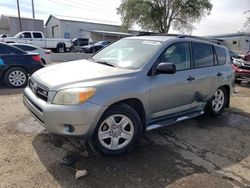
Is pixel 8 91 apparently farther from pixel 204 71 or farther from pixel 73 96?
pixel 204 71

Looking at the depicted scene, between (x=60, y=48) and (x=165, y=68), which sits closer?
(x=165, y=68)

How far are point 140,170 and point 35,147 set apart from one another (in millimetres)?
1613

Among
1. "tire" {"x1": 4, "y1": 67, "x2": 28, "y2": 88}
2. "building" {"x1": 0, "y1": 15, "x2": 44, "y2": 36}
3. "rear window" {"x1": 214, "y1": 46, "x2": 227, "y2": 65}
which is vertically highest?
"building" {"x1": 0, "y1": 15, "x2": 44, "y2": 36}

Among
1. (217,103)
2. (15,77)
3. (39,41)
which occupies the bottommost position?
(217,103)

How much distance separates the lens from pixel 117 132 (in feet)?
12.2

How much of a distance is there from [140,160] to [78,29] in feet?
140

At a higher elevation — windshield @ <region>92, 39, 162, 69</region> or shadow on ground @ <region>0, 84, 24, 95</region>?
windshield @ <region>92, 39, 162, 69</region>

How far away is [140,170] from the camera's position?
3.41 metres

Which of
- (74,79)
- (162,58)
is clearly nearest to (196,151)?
(162,58)

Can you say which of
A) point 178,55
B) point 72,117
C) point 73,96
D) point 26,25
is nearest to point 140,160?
point 72,117

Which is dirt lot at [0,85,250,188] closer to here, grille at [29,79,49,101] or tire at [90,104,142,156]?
tire at [90,104,142,156]

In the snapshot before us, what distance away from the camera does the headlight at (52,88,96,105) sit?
10.8ft

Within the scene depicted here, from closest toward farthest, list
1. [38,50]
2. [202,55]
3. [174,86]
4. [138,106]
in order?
[138,106], [174,86], [202,55], [38,50]

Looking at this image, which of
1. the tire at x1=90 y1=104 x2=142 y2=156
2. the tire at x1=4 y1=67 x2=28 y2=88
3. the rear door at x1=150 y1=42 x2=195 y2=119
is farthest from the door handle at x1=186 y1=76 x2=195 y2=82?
the tire at x1=4 y1=67 x2=28 y2=88
